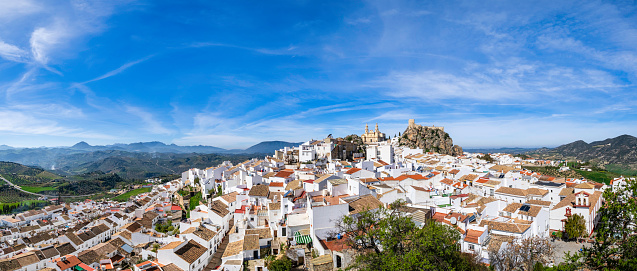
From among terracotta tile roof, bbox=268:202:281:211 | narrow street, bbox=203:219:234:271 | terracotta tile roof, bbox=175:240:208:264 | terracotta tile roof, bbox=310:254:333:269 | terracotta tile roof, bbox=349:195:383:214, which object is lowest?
narrow street, bbox=203:219:234:271

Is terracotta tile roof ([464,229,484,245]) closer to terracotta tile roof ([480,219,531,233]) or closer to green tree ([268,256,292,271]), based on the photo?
terracotta tile roof ([480,219,531,233])

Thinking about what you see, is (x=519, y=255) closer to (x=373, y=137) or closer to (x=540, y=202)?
(x=540, y=202)

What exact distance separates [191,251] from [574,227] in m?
27.5

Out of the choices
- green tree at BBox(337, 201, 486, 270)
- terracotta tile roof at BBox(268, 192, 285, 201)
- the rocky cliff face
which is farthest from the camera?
the rocky cliff face

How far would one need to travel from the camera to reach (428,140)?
77.7m

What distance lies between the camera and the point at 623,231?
8.62 metres

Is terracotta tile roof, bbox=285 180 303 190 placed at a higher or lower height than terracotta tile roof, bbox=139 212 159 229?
higher

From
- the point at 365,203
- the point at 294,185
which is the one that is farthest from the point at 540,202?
the point at 294,185

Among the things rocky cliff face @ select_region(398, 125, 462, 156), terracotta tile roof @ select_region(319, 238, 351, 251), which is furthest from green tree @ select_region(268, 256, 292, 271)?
rocky cliff face @ select_region(398, 125, 462, 156)

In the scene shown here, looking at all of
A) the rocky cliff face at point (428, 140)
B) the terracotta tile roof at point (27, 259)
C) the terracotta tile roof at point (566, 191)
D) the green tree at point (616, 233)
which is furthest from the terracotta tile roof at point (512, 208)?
the rocky cliff face at point (428, 140)

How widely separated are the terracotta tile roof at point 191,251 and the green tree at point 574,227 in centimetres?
2655

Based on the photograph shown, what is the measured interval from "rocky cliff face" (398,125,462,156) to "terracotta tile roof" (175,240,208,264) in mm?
59207

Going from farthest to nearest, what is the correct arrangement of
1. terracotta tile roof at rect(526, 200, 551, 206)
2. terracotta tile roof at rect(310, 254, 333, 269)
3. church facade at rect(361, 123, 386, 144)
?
church facade at rect(361, 123, 386, 144) → terracotta tile roof at rect(526, 200, 551, 206) → terracotta tile roof at rect(310, 254, 333, 269)

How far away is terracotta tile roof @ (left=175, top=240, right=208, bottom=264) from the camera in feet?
70.1
